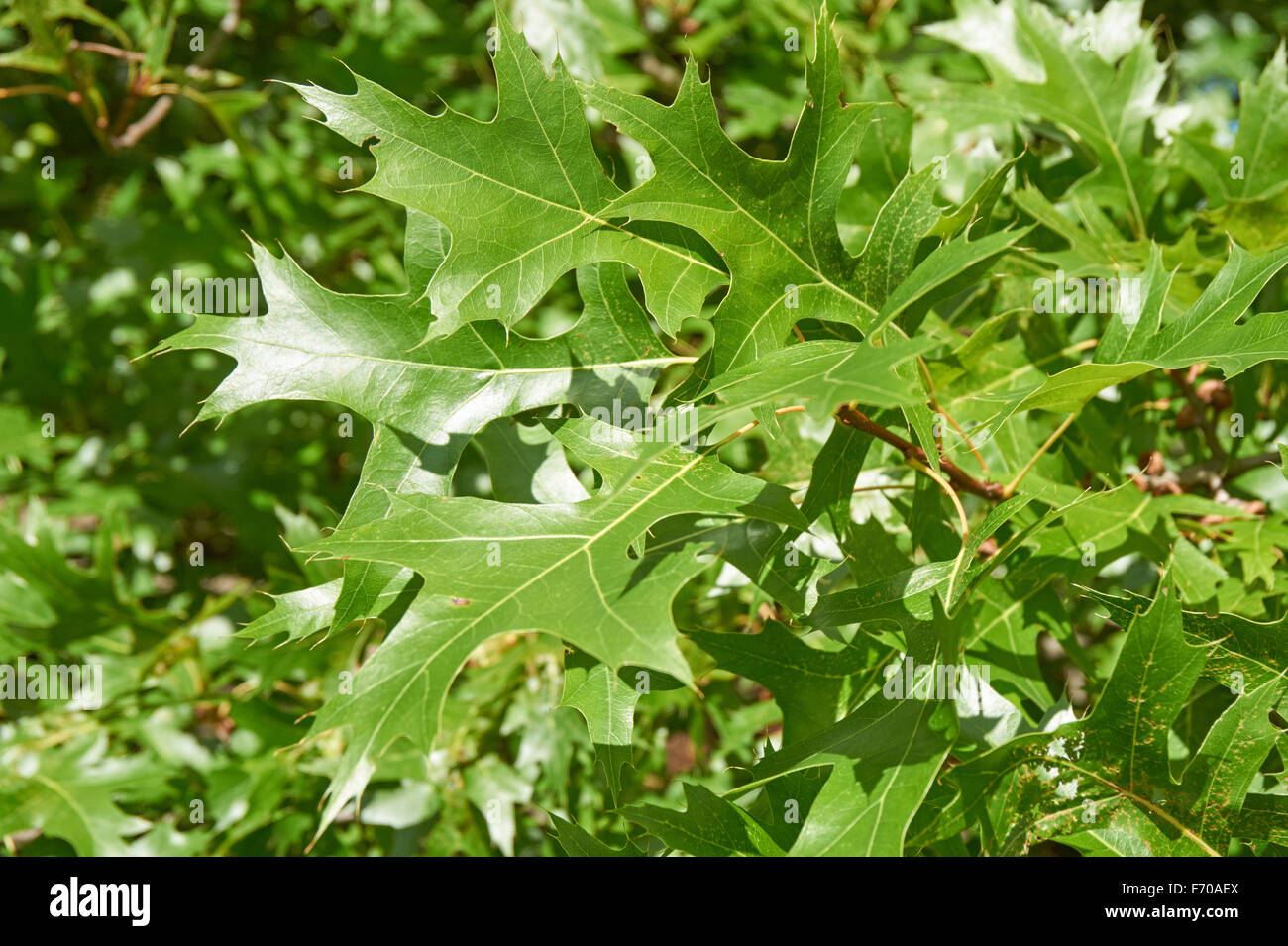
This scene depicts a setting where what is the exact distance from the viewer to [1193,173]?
1693 mm

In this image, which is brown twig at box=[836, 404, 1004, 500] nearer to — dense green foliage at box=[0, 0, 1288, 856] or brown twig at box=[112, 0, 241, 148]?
dense green foliage at box=[0, 0, 1288, 856]

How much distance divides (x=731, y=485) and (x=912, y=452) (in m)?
0.29

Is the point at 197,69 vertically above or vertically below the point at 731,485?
above

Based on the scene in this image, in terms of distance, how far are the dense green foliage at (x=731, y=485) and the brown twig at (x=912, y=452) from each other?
0.03 ft

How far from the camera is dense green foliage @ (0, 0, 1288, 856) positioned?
3.73ft

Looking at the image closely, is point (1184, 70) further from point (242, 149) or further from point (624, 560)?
point (624, 560)

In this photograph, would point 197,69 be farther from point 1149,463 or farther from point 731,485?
point 1149,463

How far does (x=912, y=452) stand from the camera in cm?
131

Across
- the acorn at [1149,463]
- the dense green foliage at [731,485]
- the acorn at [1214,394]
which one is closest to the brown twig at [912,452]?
the dense green foliage at [731,485]

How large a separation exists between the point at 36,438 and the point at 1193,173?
2870 mm

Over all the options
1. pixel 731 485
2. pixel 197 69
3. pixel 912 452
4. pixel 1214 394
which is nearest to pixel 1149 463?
pixel 1214 394

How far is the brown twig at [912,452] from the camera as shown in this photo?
1.21 metres

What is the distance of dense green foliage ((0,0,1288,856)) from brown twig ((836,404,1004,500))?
10 millimetres

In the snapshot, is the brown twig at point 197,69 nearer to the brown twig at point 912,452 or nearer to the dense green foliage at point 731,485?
the dense green foliage at point 731,485
